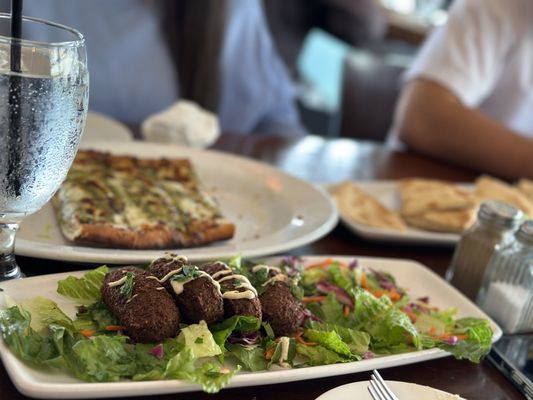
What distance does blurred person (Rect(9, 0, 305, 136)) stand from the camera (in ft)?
8.23

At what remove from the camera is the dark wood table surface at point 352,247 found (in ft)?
2.68

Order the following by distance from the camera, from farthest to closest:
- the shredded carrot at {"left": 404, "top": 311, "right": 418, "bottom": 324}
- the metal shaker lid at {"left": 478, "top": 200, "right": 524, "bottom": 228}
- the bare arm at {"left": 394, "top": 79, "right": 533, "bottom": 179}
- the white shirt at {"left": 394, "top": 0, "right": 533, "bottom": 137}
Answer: the white shirt at {"left": 394, "top": 0, "right": 533, "bottom": 137}
the bare arm at {"left": 394, "top": 79, "right": 533, "bottom": 179}
the metal shaker lid at {"left": 478, "top": 200, "right": 524, "bottom": 228}
the shredded carrot at {"left": 404, "top": 311, "right": 418, "bottom": 324}

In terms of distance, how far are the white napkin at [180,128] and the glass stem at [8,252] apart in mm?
838

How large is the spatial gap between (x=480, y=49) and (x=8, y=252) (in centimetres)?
211

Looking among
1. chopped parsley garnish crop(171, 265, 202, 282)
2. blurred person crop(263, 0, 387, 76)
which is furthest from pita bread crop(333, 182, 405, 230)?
blurred person crop(263, 0, 387, 76)

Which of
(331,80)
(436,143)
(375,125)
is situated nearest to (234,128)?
(375,125)

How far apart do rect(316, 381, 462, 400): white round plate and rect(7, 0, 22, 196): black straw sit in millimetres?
467

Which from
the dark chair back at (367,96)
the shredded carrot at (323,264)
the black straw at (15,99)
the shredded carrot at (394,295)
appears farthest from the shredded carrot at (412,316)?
the dark chair back at (367,96)

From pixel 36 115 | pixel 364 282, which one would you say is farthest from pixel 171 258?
pixel 364 282

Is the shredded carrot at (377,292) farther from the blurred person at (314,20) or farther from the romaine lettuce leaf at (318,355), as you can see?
the blurred person at (314,20)

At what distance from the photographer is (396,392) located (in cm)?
80

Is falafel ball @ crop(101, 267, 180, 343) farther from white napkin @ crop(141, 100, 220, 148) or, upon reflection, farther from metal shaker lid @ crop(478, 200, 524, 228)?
white napkin @ crop(141, 100, 220, 148)

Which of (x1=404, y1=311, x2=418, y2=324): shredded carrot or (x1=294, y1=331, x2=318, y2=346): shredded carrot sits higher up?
(x1=294, y1=331, x2=318, y2=346): shredded carrot

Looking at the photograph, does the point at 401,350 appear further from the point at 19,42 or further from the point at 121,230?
the point at 19,42
